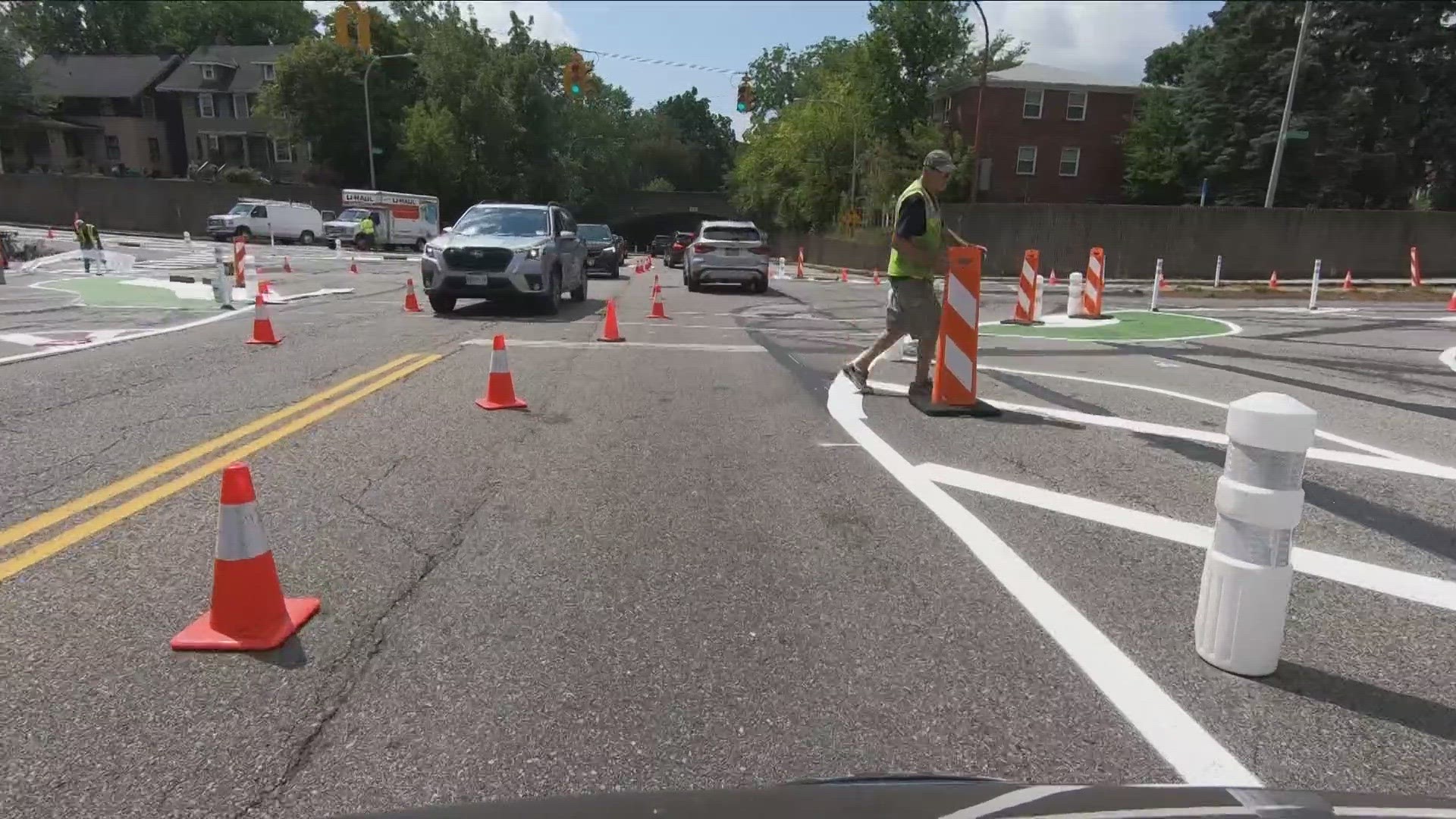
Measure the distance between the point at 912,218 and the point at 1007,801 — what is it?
628 centimetres

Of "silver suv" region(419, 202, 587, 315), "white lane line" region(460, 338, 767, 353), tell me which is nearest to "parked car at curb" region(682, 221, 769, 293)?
"silver suv" region(419, 202, 587, 315)

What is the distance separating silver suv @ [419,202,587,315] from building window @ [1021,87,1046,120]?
37037 mm

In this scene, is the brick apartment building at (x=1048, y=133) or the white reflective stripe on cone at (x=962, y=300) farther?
the brick apartment building at (x=1048, y=133)

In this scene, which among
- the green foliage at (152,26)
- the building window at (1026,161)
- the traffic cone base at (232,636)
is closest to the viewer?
the traffic cone base at (232,636)

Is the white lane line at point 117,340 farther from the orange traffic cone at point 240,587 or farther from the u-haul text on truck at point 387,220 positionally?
the u-haul text on truck at point 387,220

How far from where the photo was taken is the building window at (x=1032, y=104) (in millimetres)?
45750

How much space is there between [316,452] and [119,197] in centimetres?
5902

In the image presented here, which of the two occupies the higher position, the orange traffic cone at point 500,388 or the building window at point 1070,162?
the building window at point 1070,162

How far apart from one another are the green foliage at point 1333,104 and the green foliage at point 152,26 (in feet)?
278

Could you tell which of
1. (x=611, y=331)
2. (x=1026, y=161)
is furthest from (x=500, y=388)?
(x=1026, y=161)

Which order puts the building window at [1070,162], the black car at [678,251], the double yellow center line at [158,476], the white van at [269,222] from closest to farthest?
1. the double yellow center line at [158,476]
2. the black car at [678,251]
3. the white van at [269,222]
4. the building window at [1070,162]

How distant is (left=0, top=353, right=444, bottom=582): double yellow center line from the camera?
421 centimetres

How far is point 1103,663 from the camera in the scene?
10.8ft

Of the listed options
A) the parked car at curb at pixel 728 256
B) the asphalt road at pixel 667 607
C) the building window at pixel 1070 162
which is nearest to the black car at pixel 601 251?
the parked car at curb at pixel 728 256
